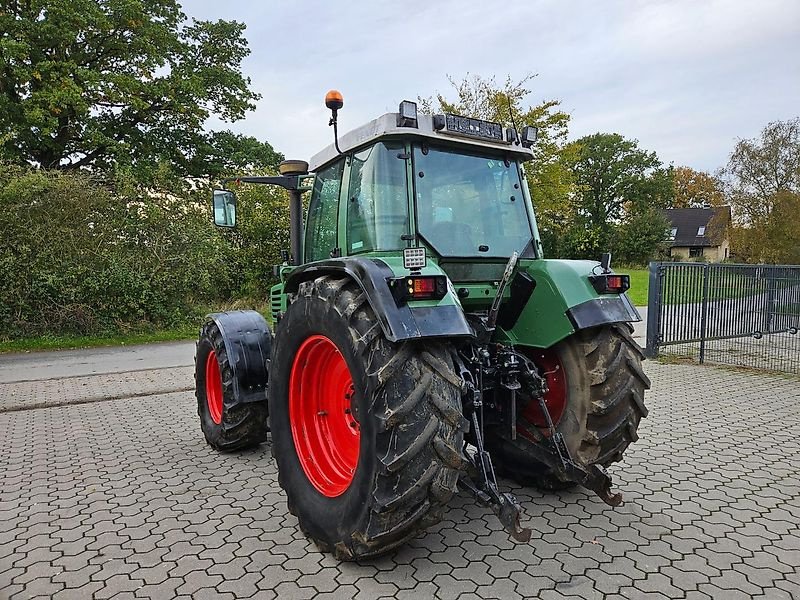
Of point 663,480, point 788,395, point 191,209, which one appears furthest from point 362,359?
point 191,209

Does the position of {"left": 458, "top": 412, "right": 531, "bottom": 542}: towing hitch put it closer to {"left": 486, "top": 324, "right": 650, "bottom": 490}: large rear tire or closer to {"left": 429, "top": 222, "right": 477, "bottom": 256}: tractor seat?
{"left": 486, "top": 324, "right": 650, "bottom": 490}: large rear tire

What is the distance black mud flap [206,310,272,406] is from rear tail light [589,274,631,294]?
2.48m

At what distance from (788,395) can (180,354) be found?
391 inches

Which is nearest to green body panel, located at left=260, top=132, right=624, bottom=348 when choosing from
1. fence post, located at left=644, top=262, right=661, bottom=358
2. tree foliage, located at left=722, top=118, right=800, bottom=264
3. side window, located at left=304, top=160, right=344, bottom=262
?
side window, located at left=304, top=160, right=344, bottom=262

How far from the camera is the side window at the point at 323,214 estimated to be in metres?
4.01

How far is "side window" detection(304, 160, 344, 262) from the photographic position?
401 centimetres

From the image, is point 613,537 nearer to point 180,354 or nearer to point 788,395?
point 788,395

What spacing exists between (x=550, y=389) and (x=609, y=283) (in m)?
0.76

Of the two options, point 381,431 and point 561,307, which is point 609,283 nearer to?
point 561,307

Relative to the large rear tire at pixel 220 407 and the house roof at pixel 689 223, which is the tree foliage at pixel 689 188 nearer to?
the house roof at pixel 689 223

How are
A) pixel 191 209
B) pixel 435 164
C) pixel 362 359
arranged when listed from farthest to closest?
pixel 191 209 < pixel 435 164 < pixel 362 359

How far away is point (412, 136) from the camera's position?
348 centimetres

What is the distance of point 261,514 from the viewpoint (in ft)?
11.9

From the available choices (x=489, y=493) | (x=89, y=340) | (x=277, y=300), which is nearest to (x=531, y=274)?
(x=489, y=493)
